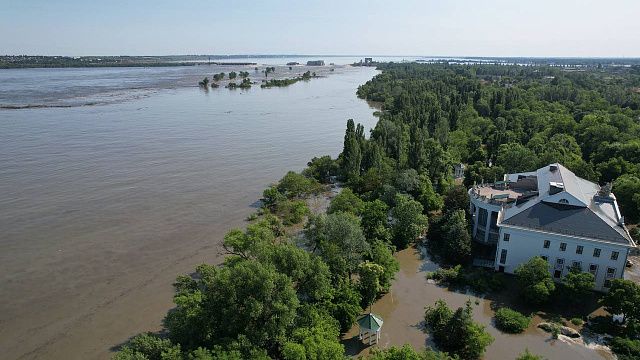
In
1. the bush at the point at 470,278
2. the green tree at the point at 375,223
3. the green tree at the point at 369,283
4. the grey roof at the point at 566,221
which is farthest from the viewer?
the green tree at the point at 375,223

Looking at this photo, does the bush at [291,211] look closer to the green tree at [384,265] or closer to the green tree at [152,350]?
the green tree at [384,265]

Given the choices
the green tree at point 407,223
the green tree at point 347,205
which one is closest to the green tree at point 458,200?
the green tree at point 407,223

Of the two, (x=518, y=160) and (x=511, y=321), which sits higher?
(x=518, y=160)

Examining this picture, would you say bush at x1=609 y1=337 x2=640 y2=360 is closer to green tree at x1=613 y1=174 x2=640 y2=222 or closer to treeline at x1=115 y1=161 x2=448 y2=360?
treeline at x1=115 y1=161 x2=448 y2=360

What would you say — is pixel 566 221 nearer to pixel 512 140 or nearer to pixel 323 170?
pixel 323 170

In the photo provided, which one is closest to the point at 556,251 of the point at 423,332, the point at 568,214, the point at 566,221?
the point at 566,221

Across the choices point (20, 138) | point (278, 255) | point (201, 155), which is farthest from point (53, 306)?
point (20, 138)

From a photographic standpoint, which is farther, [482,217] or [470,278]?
[482,217]
